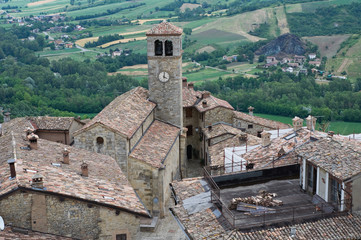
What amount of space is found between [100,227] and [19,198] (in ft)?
12.1

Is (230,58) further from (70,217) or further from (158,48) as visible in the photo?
(70,217)

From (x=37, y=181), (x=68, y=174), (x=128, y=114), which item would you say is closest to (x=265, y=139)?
(x=128, y=114)

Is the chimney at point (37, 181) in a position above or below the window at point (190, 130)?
above

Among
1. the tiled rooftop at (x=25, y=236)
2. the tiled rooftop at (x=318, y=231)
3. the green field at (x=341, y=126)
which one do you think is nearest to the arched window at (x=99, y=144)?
the tiled rooftop at (x=25, y=236)

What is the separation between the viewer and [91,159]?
31.2m

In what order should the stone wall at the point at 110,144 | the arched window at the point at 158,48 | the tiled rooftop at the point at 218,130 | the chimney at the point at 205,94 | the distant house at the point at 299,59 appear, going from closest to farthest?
the stone wall at the point at 110,144 → the arched window at the point at 158,48 → the tiled rooftop at the point at 218,130 → the chimney at the point at 205,94 → the distant house at the point at 299,59

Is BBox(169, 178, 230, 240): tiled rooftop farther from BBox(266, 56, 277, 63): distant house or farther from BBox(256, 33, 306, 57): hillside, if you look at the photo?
BBox(256, 33, 306, 57): hillside

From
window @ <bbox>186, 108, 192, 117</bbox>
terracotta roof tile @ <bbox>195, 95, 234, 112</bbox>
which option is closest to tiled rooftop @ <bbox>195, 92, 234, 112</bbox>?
terracotta roof tile @ <bbox>195, 95, 234, 112</bbox>

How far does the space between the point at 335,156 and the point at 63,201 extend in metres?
11.4

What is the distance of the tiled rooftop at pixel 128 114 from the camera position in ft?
111

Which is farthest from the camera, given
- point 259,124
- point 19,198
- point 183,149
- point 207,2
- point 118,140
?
point 207,2

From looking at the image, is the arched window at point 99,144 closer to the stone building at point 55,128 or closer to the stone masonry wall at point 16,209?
the stone building at point 55,128

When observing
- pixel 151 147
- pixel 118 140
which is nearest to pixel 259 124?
pixel 151 147

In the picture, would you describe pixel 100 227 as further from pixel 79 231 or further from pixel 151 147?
pixel 151 147
